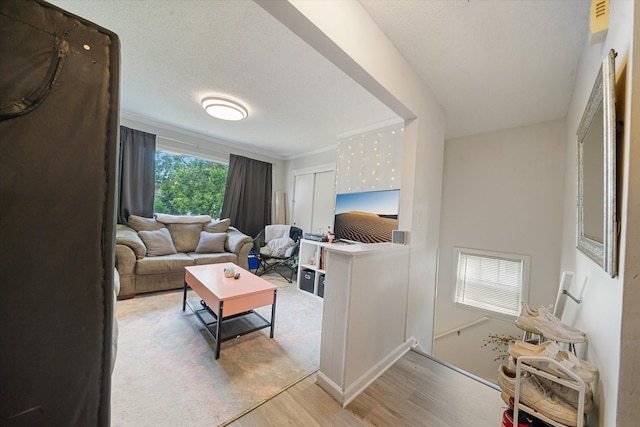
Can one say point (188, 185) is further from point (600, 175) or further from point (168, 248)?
point (600, 175)

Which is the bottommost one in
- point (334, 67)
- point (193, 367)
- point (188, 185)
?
point (193, 367)

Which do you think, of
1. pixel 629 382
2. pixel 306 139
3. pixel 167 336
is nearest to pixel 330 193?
pixel 306 139

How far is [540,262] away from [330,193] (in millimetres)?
2907

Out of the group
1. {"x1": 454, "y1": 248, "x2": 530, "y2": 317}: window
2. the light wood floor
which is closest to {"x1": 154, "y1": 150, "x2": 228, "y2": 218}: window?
the light wood floor

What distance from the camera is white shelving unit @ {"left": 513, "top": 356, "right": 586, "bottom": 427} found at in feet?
2.87

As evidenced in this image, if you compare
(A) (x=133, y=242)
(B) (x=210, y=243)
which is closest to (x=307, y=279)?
(B) (x=210, y=243)

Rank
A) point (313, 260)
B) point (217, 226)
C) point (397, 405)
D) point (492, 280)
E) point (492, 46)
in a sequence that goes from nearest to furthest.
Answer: point (397, 405)
point (492, 46)
point (492, 280)
point (313, 260)
point (217, 226)

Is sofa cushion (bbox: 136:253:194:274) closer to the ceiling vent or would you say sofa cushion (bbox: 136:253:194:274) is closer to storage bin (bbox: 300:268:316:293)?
storage bin (bbox: 300:268:316:293)

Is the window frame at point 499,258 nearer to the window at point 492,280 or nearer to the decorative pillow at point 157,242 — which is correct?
the window at point 492,280

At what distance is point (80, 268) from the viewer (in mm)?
348

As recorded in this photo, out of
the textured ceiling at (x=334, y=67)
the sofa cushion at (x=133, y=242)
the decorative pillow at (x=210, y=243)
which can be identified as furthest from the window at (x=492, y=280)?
the sofa cushion at (x=133, y=242)

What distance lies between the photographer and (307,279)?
3418 mm

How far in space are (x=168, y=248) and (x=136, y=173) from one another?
133cm

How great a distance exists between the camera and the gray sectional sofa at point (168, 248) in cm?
275
